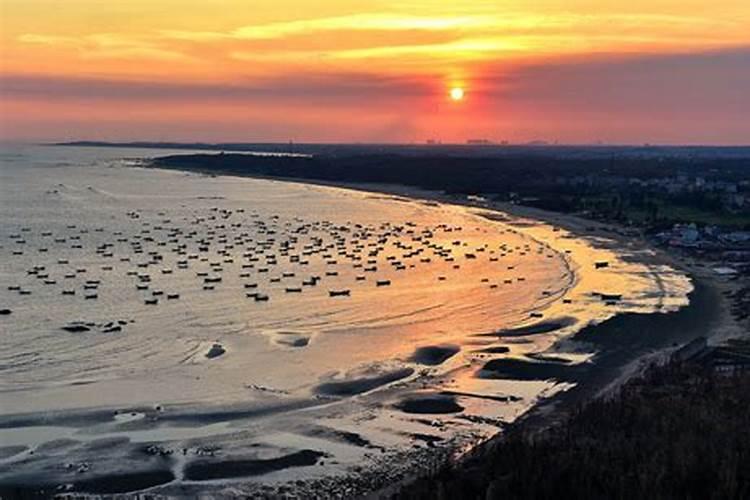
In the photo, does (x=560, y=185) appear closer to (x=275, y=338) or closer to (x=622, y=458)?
(x=275, y=338)

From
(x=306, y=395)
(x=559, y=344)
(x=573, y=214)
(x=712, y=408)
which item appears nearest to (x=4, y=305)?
(x=306, y=395)

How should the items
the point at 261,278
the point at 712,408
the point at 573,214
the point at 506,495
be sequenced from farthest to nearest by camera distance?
the point at 573,214 < the point at 261,278 < the point at 712,408 < the point at 506,495

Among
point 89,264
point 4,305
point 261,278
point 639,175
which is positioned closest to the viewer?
point 4,305

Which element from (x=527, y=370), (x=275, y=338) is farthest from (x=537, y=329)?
(x=275, y=338)

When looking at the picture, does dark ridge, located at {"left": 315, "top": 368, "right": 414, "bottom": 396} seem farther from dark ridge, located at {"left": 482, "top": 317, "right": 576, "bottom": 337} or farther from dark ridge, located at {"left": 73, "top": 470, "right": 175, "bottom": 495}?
dark ridge, located at {"left": 73, "top": 470, "right": 175, "bottom": 495}

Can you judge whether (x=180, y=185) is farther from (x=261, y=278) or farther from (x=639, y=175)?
(x=261, y=278)

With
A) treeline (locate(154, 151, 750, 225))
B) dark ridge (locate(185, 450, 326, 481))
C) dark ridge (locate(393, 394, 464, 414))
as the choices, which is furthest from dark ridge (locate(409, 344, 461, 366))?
treeline (locate(154, 151, 750, 225))

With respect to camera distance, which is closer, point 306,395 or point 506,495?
point 506,495
